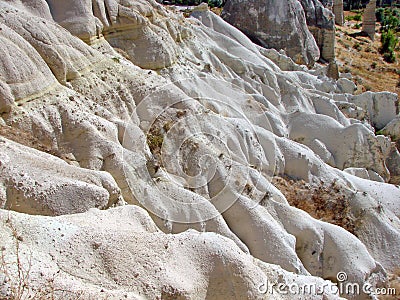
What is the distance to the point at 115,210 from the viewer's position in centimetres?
767

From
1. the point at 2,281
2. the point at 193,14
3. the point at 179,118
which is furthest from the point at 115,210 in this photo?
the point at 193,14

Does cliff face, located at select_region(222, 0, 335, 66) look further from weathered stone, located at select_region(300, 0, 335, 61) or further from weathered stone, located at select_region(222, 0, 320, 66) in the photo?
weathered stone, located at select_region(300, 0, 335, 61)

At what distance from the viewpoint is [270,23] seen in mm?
28656

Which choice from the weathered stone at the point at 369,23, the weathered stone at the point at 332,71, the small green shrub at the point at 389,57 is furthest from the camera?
the weathered stone at the point at 369,23

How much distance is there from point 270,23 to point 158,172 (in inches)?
807

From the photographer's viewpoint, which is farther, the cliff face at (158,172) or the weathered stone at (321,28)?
the weathered stone at (321,28)

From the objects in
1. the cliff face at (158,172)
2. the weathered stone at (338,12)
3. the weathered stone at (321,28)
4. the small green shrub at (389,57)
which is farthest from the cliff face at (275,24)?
the weathered stone at (338,12)

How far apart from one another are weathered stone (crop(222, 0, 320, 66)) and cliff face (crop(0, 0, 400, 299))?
8.90 meters

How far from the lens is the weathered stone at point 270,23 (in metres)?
28.6

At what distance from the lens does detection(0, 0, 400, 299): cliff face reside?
20.9 ft

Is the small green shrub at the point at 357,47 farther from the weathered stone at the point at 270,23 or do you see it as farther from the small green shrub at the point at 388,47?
the weathered stone at the point at 270,23

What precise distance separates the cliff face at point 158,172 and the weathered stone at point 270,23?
890 cm

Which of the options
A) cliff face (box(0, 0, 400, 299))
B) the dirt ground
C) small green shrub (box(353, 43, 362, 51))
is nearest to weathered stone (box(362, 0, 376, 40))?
the dirt ground

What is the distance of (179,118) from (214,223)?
11.2 feet
